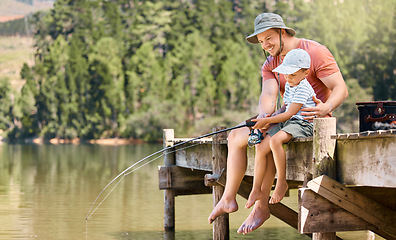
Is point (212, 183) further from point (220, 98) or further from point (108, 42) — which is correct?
point (108, 42)

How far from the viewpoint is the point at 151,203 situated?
1599 centimetres

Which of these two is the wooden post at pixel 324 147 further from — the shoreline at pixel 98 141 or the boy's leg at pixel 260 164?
the shoreline at pixel 98 141

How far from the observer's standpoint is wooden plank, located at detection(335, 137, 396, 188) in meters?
5.26

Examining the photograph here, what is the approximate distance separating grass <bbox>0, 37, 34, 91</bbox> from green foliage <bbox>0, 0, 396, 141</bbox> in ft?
215

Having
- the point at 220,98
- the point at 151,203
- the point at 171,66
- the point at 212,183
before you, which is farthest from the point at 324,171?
the point at 171,66

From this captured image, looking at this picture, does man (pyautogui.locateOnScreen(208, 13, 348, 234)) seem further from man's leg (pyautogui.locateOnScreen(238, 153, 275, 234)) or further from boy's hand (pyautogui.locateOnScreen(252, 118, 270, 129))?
boy's hand (pyautogui.locateOnScreen(252, 118, 270, 129))

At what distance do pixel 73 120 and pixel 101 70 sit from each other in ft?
16.6

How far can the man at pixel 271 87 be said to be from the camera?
21.1 feet

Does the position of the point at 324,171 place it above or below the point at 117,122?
below

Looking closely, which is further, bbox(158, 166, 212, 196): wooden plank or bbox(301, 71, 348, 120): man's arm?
bbox(158, 166, 212, 196): wooden plank

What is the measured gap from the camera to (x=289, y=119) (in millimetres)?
6250

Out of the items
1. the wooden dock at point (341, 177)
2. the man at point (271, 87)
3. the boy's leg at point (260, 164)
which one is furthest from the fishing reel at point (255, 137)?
the wooden dock at point (341, 177)

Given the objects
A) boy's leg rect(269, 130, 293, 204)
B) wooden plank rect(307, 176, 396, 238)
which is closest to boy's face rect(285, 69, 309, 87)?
boy's leg rect(269, 130, 293, 204)

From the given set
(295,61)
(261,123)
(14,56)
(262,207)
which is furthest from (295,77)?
(14,56)
